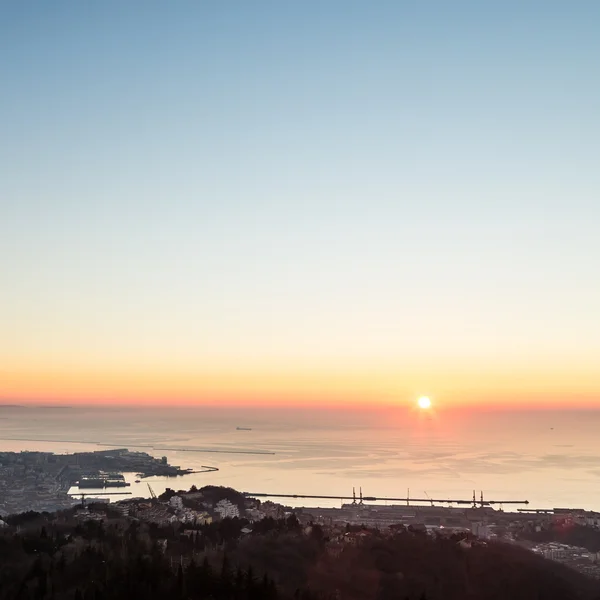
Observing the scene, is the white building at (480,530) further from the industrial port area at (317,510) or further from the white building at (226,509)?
the white building at (226,509)

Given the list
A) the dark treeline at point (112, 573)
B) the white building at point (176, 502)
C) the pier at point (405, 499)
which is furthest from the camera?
the pier at point (405, 499)

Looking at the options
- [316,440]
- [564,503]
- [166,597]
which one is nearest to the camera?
[166,597]

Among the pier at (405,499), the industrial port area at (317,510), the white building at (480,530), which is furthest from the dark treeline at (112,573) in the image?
the pier at (405,499)

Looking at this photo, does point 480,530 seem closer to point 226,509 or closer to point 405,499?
point 226,509

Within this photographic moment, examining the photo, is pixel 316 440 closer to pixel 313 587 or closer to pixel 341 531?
pixel 341 531

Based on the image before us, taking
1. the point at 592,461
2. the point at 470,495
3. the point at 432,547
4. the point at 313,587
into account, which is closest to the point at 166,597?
the point at 313,587

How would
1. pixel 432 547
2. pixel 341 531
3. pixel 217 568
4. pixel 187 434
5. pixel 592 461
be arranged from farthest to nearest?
pixel 187 434 → pixel 592 461 → pixel 341 531 → pixel 432 547 → pixel 217 568
